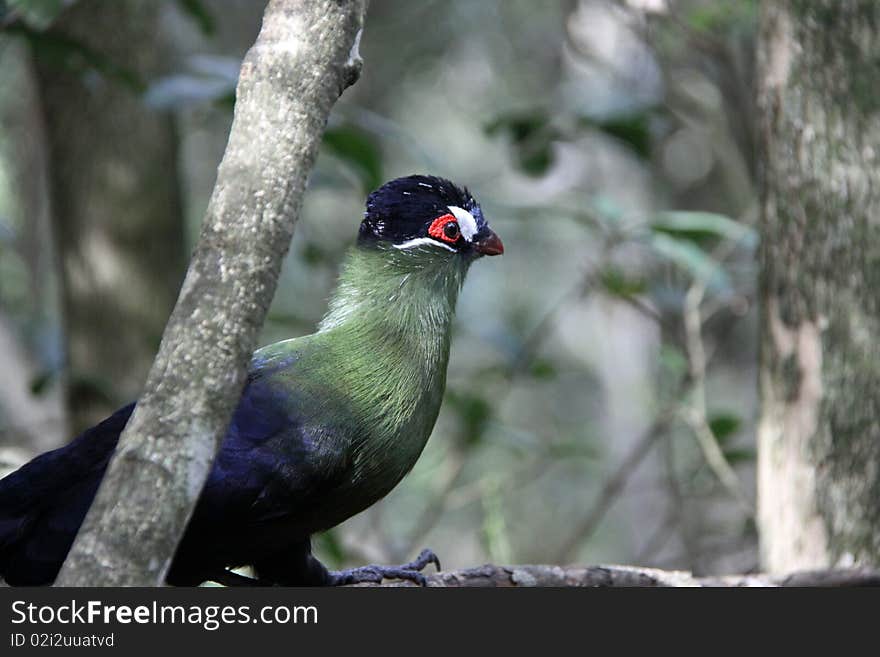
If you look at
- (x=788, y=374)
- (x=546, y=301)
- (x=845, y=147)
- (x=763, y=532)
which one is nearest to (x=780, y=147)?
(x=845, y=147)

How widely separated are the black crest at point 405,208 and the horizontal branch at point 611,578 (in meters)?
1.00

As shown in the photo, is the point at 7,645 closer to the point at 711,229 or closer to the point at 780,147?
the point at 780,147

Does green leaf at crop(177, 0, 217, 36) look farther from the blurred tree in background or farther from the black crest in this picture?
the black crest

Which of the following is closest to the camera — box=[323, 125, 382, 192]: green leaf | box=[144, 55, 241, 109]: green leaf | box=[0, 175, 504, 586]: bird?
box=[0, 175, 504, 586]: bird

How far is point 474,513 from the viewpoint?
11.8m

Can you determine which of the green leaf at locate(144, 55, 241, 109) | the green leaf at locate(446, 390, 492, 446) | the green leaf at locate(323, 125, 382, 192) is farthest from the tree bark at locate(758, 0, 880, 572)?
the green leaf at locate(144, 55, 241, 109)

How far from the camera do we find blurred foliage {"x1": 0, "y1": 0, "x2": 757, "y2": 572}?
4.98 meters

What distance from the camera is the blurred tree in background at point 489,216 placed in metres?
4.93

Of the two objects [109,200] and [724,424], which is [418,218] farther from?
[109,200]

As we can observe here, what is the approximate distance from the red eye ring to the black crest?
0.05 feet

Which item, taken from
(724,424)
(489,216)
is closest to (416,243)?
(489,216)

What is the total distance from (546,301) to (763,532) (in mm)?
10271

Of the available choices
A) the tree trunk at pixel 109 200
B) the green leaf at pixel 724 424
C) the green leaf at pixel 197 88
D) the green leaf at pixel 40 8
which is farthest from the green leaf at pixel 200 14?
the green leaf at pixel 724 424

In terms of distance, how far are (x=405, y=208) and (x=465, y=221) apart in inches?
7.6
